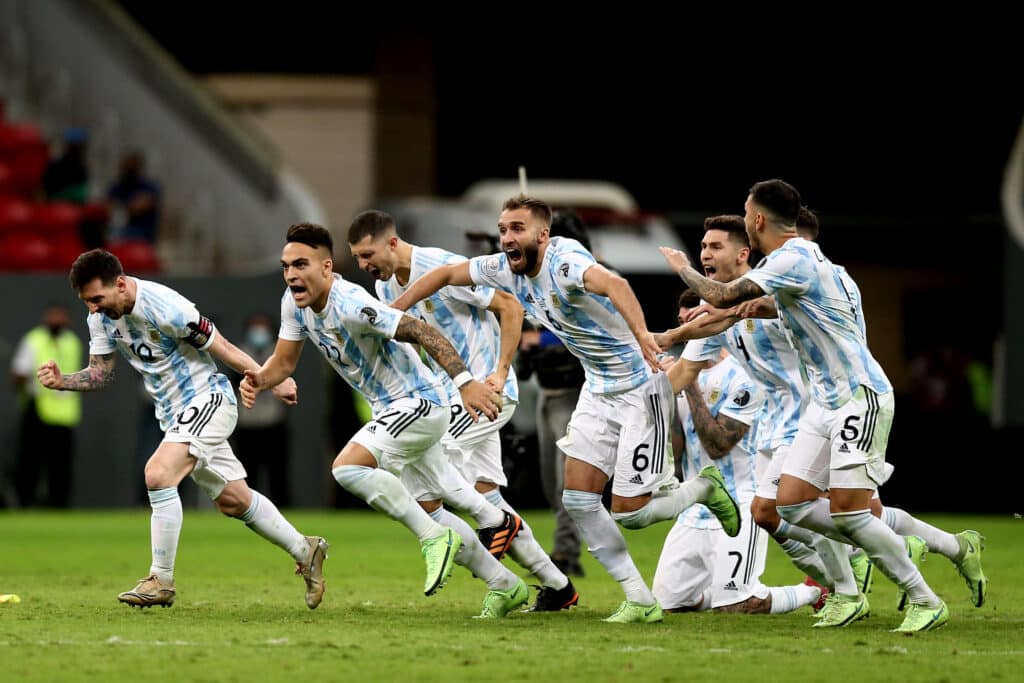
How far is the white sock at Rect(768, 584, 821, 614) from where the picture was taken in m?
10.5

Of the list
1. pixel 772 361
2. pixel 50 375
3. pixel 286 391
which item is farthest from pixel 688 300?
pixel 50 375

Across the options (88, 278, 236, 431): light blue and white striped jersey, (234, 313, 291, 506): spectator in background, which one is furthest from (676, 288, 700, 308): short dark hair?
(234, 313, 291, 506): spectator in background

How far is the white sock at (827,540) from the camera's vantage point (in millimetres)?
9320

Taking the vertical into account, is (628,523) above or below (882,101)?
below

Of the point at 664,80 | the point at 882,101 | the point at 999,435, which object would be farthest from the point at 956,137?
the point at 999,435

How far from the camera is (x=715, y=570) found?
10570 millimetres

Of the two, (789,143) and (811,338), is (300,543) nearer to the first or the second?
(811,338)

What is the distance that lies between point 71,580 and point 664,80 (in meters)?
20.7

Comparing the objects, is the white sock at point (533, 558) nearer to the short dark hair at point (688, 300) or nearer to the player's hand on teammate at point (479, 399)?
the player's hand on teammate at point (479, 399)

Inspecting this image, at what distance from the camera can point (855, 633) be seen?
926 centimetres

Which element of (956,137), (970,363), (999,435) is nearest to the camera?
(999,435)

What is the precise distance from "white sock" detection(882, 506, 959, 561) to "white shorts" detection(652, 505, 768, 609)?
766 millimetres

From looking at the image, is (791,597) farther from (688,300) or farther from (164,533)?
(164,533)

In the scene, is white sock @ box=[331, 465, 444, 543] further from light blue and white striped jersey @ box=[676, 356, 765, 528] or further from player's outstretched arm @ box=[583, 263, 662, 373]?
light blue and white striped jersey @ box=[676, 356, 765, 528]
